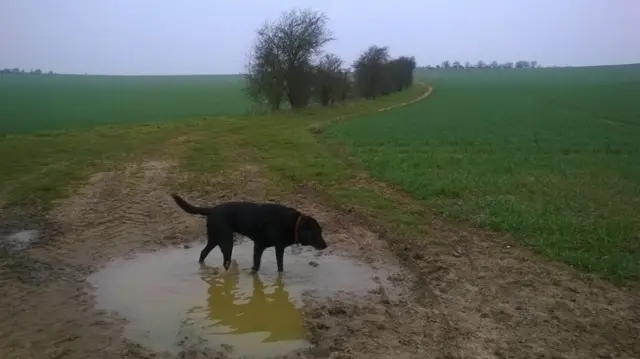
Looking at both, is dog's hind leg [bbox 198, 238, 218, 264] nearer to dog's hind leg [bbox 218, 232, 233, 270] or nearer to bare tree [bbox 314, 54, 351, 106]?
dog's hind leg [bbox 218, 232, 233, 270]

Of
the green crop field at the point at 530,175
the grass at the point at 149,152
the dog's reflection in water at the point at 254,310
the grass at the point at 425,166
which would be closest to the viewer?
the dog's reflection in water at the point at 254,310

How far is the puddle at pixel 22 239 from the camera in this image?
10656 mm

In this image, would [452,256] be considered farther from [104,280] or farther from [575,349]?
[104,280]

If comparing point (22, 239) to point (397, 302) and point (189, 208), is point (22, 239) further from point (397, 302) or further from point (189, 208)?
point (397, 302)

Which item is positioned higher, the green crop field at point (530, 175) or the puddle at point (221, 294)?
the puddle at point (221, 294)

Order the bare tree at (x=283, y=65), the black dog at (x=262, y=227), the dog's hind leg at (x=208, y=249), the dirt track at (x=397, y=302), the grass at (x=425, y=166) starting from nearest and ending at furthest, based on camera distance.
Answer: the dirt track at (x=397, y=302)
the black dog at (x=262, y=227)
the dog's hind leg at (x=208, y=249)
the grass at (x=425, y=166)
the bare tree at (x=283, y=65)

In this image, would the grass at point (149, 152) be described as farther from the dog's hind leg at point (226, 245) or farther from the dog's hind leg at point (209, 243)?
the dog's hind leg at point (226, 245)

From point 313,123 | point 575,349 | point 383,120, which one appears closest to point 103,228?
point 575,349

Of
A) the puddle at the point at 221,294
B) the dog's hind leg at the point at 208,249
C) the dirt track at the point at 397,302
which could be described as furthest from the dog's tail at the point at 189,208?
the dirt track at the point at 397,302

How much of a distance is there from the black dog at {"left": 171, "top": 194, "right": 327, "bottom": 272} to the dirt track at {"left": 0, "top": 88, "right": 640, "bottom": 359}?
1381mm

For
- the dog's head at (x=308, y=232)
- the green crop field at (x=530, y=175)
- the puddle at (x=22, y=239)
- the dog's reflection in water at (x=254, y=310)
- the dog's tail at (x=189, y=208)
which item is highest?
the dog's tail at (x=189, y=208)

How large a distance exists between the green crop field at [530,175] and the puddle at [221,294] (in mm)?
4066

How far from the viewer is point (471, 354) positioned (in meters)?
6.58

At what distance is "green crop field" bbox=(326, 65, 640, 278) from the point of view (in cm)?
1080
